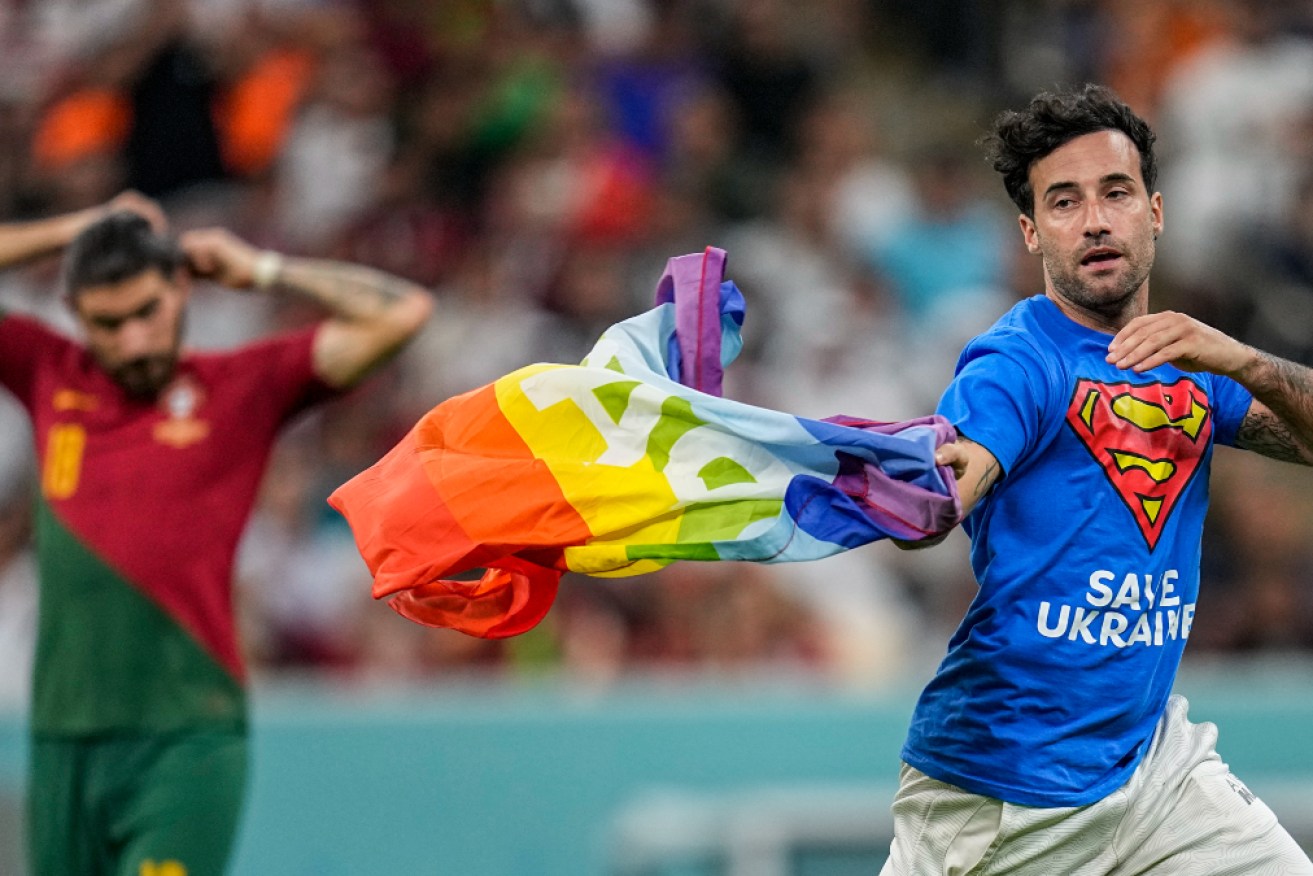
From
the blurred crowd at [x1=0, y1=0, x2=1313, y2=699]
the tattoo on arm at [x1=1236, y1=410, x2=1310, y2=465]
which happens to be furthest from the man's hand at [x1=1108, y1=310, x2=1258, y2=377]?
the blurred crowd at [x1=0, y1=0, x2=1313, y2=699]

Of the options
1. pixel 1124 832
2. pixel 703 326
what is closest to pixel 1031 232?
pixel 703 326

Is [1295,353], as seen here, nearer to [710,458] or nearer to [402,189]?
[402,189]

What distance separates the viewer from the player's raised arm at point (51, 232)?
635cm

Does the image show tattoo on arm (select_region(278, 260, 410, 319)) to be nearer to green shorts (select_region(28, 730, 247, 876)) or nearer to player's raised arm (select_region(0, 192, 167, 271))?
player's raised arm (select_region(0, 192, 167, 271))

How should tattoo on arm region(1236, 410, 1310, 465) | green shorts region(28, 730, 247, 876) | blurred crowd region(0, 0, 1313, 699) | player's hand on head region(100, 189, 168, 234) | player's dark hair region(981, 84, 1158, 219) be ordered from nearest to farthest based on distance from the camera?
1. player's dark hair region(981, 84, 1158, 219)
2. tattoo on arm region(1236, 410, 1310, 465)
3. green shorts region(28, 730, 247, 876)
4. player's hand on head region(100, 189, 168, 234)
5. blurred crowd region(0, 0, 1313, 699)

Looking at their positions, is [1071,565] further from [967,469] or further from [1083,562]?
[967,469]

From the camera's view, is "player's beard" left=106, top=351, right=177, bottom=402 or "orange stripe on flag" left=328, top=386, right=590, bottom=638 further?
"player's beard" left=106, top=351, right=177, bottom=402

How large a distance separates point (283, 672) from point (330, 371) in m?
3.80

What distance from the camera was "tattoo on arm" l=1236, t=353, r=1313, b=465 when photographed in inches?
169

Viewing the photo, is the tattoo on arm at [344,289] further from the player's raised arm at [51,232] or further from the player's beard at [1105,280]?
the player's beard at [1105,280]

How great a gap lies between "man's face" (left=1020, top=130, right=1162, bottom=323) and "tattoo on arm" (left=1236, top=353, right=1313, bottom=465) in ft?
1.19

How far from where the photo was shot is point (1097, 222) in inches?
171

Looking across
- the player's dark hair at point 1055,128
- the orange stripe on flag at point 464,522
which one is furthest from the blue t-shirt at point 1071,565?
the orange stripe on flag at point 464,522

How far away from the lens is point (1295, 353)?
10773 millimetres
